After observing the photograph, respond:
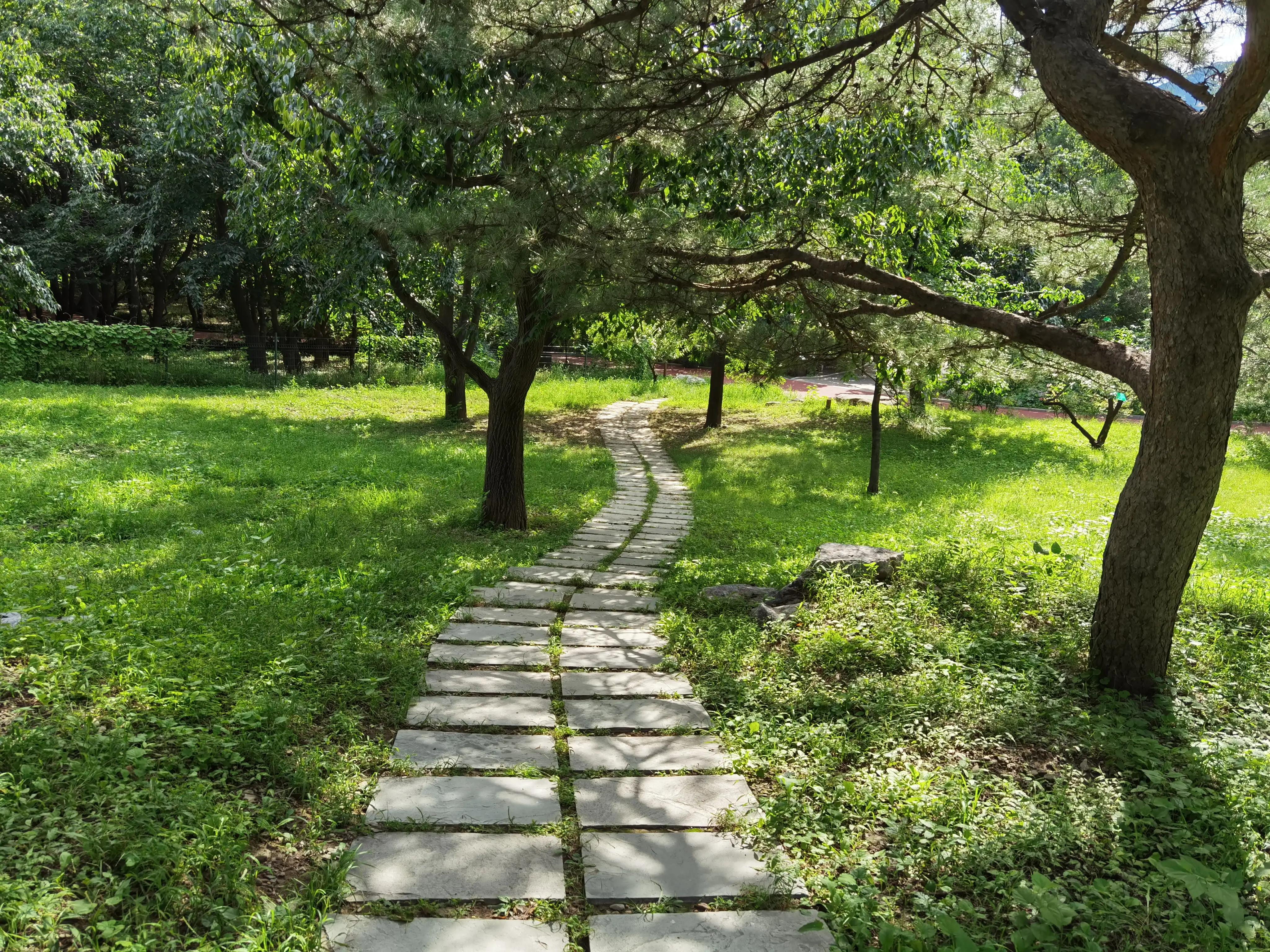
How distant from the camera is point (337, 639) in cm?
423

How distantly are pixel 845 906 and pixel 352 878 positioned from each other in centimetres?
145

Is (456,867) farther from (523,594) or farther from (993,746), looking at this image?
(523,594)

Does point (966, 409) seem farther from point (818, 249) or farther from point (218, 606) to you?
point (218, 606)

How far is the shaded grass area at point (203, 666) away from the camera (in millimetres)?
2229

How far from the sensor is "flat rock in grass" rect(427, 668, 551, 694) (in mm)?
3783

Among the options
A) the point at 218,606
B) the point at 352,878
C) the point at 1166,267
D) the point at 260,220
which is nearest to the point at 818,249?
the point at 1166,267

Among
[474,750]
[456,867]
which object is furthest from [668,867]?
[474,750]

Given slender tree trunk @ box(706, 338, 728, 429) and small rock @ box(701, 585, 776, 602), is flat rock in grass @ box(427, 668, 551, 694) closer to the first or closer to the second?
small rock @ box(701, 585, 776, 602)

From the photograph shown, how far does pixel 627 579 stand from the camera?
6.11 m

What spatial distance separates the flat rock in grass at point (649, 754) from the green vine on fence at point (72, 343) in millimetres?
15832

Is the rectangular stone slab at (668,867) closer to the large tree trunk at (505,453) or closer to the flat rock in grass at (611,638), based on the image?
the flat rock in grass at (611,638)

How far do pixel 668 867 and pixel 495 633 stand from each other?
231 centimetres

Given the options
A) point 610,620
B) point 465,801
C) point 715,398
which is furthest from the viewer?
point 715,398

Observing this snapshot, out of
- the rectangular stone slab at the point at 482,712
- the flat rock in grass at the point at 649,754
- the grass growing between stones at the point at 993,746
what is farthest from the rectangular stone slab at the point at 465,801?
the grass growing between stones at the point at 993,746
